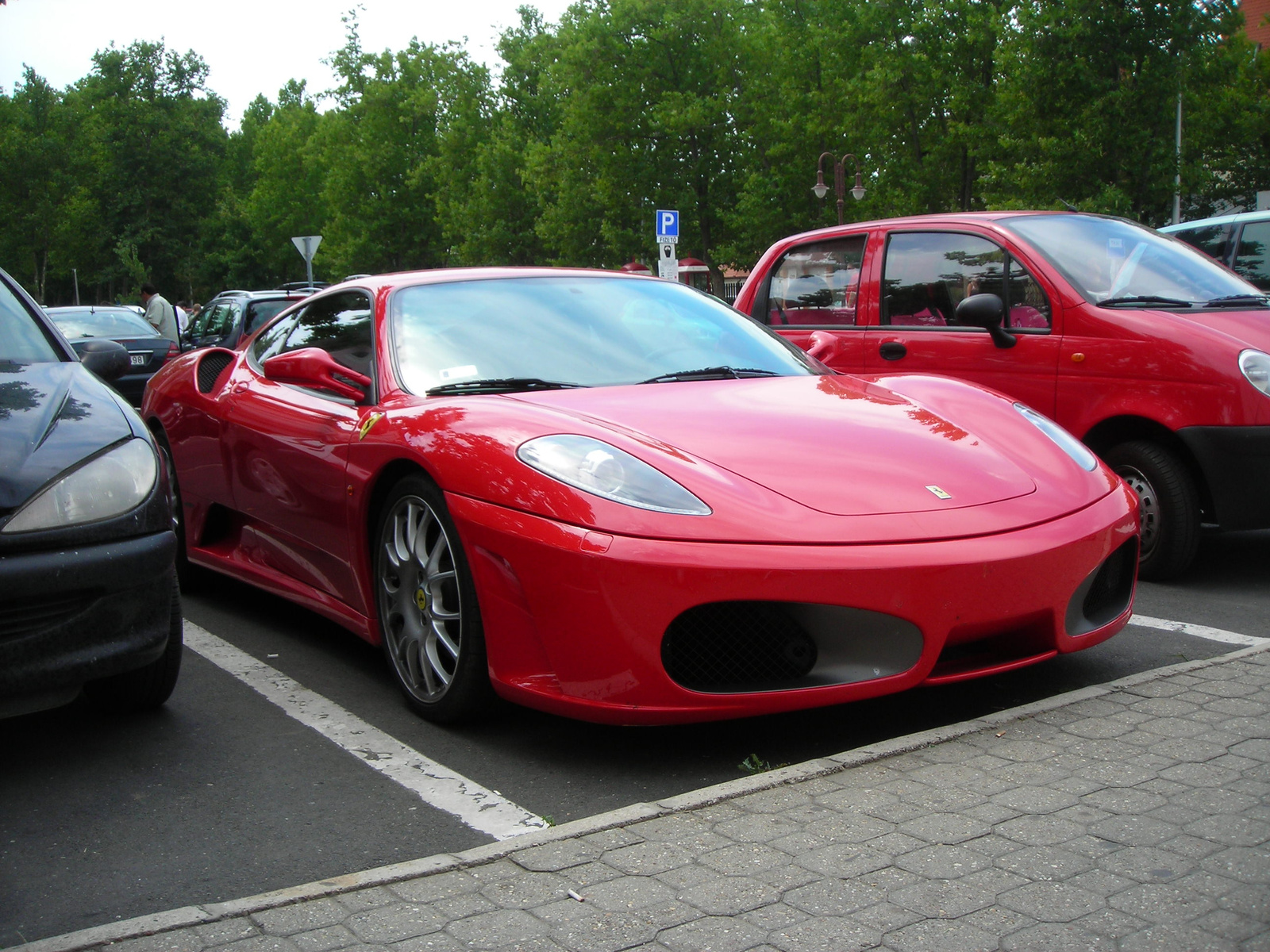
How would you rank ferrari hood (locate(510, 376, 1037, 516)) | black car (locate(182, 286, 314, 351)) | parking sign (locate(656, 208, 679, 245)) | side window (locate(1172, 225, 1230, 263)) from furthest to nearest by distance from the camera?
parking sign (locate(656, 208, 679, 245)) → black car (locate(182, 286, 314, 351)) → side window (locate(1172, 225, 1230, 263)) → ferrari hood (locate(510, 376, 1037, 516))

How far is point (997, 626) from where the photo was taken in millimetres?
3363

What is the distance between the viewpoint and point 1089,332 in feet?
18.9

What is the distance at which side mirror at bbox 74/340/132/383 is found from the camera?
4461 mm

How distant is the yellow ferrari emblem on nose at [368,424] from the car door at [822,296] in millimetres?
3068

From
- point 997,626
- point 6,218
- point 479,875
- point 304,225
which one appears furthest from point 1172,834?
point 304,225

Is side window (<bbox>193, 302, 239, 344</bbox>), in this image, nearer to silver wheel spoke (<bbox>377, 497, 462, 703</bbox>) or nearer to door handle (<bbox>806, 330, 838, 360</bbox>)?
door handle (<bbox>806, 330, 838, 360</bbox>)

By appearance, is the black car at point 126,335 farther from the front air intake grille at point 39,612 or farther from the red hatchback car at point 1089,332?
the front air intake grille at point 39,612

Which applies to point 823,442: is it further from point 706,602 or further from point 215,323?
point 215,323

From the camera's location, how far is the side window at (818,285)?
6.91m

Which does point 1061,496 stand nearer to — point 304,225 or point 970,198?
point 970,198

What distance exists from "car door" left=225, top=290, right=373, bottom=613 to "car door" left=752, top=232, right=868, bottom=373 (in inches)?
103


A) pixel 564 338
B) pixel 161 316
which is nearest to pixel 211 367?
pixel 564 338

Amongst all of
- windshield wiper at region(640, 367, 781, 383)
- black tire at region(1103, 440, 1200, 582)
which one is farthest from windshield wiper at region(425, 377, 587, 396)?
black tire at region(1103, 440, 1200, 582)

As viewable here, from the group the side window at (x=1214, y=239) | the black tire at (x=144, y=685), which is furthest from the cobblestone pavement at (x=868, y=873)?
the side window at (x=1214, y=239)
